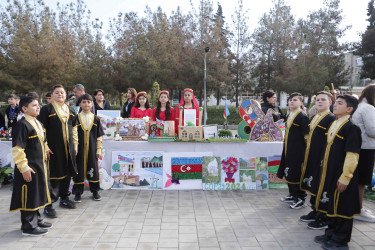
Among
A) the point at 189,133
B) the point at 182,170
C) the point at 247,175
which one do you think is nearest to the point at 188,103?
the point at 189,133

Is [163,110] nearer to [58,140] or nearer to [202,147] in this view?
[202,147]

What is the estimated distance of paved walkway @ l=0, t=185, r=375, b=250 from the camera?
3395 mm

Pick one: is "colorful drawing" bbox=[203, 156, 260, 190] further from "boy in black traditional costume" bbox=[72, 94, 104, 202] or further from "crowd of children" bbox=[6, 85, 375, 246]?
"boy in black traditional costume" bbox=[72, 94, 104, 202]

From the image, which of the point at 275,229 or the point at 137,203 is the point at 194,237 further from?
the point at 137,203

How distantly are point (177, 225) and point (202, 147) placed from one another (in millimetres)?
1886

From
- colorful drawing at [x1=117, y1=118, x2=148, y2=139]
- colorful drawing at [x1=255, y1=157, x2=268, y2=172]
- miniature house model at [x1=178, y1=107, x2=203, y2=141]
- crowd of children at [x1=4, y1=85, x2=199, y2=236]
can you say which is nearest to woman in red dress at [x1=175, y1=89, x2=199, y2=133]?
crowd of children at [x1=4, y1=85, x2=199, y2=236]

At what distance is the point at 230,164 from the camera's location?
541 cm

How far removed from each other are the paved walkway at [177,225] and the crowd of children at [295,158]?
0.74ft

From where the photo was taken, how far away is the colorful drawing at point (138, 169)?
539cm

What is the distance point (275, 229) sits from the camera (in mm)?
3809

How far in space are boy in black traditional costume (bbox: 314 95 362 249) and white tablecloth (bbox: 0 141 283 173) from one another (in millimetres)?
2102

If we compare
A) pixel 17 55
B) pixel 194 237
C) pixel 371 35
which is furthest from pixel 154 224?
pixel 371 35

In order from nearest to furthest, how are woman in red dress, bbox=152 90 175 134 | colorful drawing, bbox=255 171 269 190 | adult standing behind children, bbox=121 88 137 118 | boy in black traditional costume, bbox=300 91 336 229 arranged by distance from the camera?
boy in black traditional costume, bbox=300 91 336 229
colorful drawing, bbox=255 171 269 190
woman in red dress, bbox=152 90 175 134
adult standing behind children, bbox=121 88 137 118

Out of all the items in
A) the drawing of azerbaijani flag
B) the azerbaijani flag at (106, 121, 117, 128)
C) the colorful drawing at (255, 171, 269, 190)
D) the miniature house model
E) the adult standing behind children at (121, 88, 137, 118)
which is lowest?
the colorful drawing at (255, 171, 269, 190)
